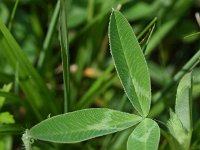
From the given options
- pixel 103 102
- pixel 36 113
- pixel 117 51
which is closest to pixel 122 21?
pixel 117 51

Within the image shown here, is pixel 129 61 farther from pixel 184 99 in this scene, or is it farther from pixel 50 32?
pixel 50 32

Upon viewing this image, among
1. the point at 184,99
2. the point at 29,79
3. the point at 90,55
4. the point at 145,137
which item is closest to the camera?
the point at 145,137

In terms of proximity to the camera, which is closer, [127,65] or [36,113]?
[127,65]

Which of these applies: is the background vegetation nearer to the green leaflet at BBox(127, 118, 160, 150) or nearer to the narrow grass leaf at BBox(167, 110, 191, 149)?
the narrow grass leaf at BBox(167, 110, 191, 149)

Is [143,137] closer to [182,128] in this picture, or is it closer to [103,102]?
[182,128]

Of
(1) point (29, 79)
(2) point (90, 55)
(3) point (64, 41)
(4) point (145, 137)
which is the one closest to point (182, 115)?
(4) point (145, 137)
